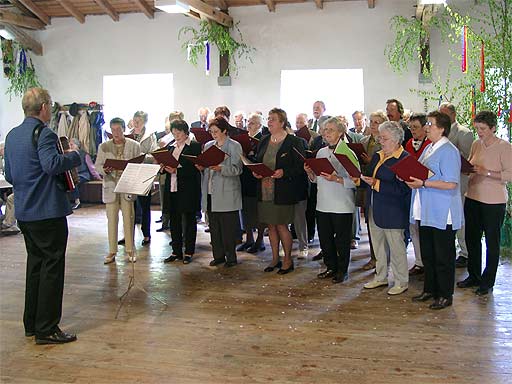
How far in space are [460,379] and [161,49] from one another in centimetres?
872

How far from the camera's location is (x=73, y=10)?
10523 mm

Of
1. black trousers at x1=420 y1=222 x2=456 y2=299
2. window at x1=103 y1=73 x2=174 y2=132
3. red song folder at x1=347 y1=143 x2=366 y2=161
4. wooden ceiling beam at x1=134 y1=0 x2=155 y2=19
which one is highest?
wooden ceiling beam at x1=134 y1=0 x2=155 y2=19

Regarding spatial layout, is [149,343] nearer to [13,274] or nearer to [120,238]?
[13,274]

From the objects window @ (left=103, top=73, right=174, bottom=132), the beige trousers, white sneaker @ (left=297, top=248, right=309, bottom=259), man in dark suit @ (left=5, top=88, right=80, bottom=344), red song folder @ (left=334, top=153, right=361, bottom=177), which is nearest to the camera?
man in dark suit @ (left=5, top=88, right=80, bottom=344)

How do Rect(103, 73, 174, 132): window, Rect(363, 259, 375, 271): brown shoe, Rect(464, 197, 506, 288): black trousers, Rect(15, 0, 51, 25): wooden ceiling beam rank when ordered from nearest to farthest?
1. Rect(464, 197, 506, 288): black trousers
2. Rect(363, 259, 375, 271): brown shoe
3. Rect(15, 0, 51, 25): wooden ceiling beam
4. Rect(103, 73, 174, 132): window

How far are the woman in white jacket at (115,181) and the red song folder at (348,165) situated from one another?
2.23 meters

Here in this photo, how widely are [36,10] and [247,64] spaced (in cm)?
422

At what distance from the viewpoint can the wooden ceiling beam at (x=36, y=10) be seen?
1058 centimetres

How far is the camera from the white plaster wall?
31.3 ft

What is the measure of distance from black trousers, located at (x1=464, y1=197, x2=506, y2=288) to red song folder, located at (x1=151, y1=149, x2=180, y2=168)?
2.59m

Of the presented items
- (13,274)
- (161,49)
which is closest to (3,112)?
(161,49)

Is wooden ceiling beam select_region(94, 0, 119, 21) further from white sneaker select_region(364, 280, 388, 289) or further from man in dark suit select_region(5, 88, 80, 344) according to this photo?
white sneaker select_region(364, 280, 388, 289)

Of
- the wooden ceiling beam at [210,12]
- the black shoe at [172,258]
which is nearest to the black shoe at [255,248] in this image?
the black shoe at [172,258]

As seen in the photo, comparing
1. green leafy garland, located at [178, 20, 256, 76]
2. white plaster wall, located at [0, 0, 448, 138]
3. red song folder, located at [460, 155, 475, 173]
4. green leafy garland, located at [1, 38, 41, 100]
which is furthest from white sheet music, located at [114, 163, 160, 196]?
green leafy garland, located at [1, 38, 41, 100]
